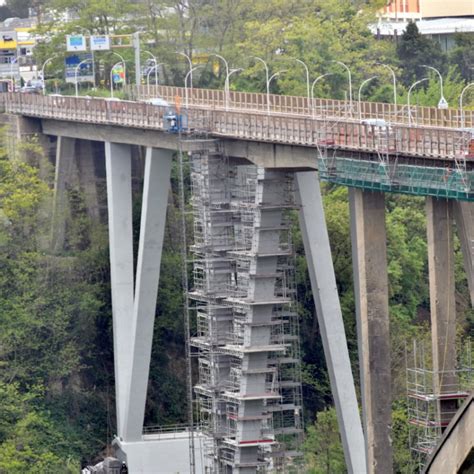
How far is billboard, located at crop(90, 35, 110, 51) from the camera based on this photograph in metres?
105

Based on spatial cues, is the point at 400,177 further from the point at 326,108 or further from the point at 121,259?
the point at 121,259

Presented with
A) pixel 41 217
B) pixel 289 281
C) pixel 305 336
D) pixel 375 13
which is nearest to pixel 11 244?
pixel 41 217

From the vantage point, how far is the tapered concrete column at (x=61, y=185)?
314 feet

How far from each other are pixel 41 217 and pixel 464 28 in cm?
4179

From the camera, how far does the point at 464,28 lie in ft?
420

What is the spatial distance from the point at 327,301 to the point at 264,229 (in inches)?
137

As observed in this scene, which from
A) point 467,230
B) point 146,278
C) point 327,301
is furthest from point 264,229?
point 467,230

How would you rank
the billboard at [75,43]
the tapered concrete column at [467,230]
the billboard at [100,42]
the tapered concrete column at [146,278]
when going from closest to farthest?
1. the tapered concrete column at [467,230]
2. the tapered concrete column at [146,278]
3. the billboard at [100,42]
4. the billboard at [75,43]

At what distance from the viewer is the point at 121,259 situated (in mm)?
87625

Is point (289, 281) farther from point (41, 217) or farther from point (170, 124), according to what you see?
point (41, 217)

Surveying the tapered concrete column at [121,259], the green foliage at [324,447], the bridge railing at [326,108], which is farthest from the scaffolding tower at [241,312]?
the tapered concrete column at [121,259]

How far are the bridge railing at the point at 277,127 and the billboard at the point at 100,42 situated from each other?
26.2 ft

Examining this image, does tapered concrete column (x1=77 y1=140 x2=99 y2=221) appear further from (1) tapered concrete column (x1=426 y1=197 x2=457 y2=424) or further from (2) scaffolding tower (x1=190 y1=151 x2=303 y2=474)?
(1) tapered concrete column (x1=426 y1=197 x2=457 y2=424)

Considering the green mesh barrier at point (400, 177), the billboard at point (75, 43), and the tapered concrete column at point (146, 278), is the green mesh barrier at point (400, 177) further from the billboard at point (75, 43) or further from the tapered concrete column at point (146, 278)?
the billboard at point (75, 43)
